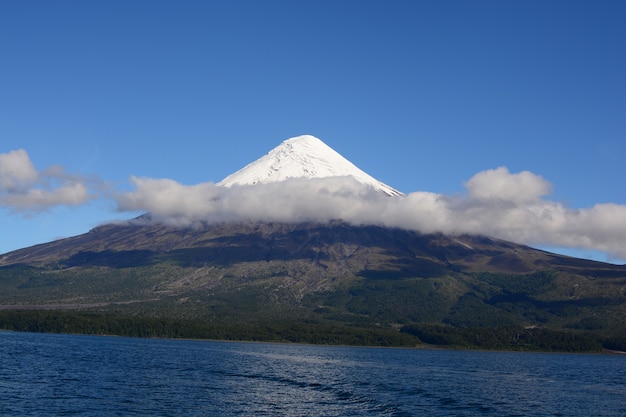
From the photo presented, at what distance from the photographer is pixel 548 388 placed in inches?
4016

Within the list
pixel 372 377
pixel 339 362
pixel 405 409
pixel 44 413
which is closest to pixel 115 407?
pixel 44 413

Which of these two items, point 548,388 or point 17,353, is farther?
point 17,353

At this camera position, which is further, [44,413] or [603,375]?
[603,375]

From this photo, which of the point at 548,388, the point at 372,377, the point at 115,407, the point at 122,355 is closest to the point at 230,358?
the point at 122,355

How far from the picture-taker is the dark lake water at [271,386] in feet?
229

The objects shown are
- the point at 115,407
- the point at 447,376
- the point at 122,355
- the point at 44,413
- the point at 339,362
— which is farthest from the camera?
the point at 339,362

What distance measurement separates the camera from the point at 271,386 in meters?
89.8

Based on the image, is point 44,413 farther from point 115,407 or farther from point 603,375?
point 603,375

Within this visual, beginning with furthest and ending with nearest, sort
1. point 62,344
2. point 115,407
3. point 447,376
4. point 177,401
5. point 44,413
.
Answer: point 62,344, point 447,376, point 177,401, point 115,407, point 44,413

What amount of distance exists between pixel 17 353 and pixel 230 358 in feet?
117

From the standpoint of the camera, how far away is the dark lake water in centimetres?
6981

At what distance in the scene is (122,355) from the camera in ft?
404

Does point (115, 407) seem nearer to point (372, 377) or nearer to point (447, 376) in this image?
point (372, 377)

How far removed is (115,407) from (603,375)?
9800 cm
